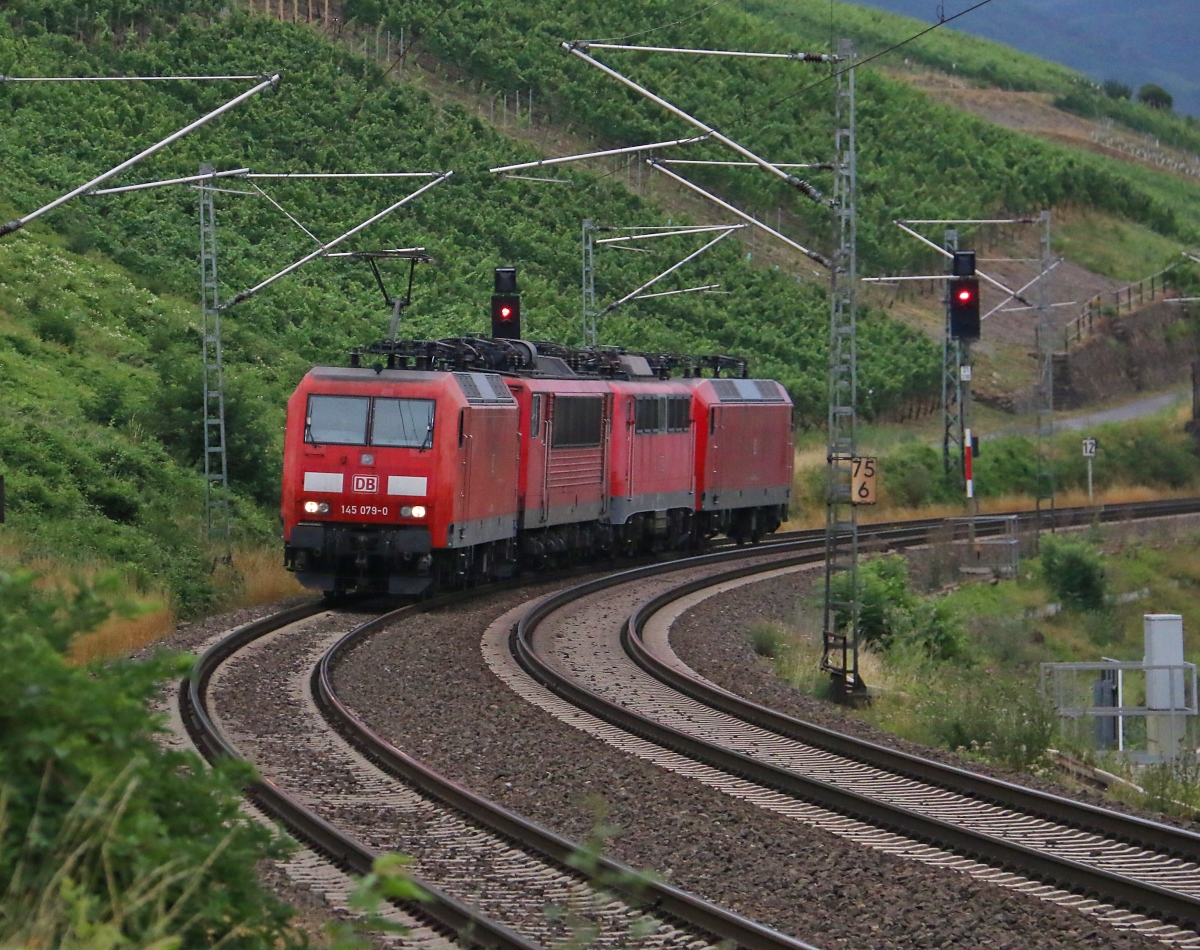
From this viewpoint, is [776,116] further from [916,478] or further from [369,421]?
[369,421]

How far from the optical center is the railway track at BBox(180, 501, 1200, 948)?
30.0ft

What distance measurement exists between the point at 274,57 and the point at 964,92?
6509 cm

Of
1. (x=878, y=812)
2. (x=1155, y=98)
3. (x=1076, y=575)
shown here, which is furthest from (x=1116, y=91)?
(x=878, y=812)

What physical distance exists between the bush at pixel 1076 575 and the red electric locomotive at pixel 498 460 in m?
6.36

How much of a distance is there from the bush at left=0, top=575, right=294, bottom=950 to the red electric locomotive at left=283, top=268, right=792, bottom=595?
1739 cm

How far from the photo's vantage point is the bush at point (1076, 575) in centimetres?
3675

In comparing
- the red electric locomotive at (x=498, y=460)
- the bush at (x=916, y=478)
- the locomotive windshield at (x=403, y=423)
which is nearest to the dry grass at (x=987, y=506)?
the bush at (x=916, y=478)

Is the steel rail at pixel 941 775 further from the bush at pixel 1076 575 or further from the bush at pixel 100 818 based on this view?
the bush at pixel 1076 575

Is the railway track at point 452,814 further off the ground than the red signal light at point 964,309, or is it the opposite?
the red signal light at point 964,309

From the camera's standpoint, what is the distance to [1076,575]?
36938 millimetres

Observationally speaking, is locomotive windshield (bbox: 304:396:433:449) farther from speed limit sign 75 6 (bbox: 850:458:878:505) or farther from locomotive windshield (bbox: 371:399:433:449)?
speed limit sign 75 6 (bbox: 850:458:878:505)

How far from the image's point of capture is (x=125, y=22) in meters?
67.6

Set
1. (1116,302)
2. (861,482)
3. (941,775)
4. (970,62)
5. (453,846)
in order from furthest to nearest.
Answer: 1. (970,62)
2. (1116,302)
3. (861,482)
4. (941,775)
5. (453,846)

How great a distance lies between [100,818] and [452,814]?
21.8 feet
